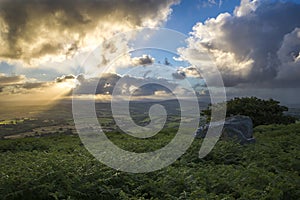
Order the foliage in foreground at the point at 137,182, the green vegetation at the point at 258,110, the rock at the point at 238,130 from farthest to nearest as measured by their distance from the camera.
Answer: the green vegetation at the point at 258,110 < the rock at the point at 238,130 < the foliage in foreground at the point at 137,182

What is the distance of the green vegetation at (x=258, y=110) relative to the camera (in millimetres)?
22891

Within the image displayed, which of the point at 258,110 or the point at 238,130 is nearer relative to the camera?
the point at 238,130

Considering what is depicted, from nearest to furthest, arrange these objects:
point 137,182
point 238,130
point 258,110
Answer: point 137,182, point 238,130, point 258,110

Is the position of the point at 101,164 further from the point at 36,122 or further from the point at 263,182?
the point at 36,122

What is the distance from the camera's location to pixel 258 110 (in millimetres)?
23297

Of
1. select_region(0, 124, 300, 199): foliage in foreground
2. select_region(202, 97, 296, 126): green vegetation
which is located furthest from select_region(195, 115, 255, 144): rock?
select_region(202, 97, 296, 126): green vegetation

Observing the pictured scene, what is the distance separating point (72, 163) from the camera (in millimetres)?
8359

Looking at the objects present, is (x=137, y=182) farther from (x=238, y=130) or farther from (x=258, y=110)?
(x=258, y=110)

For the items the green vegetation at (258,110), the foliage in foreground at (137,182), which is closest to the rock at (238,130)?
the foliage in foreground at (137,182)

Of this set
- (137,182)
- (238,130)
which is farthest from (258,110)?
(137,182)

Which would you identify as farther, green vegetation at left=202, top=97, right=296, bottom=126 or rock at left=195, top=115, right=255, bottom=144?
green vegetation at left=202, top=97, right=296, bottom=126

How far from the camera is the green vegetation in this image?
2289 cm

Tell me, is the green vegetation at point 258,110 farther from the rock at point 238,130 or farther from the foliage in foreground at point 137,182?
the foliage in foreground at point 137,182

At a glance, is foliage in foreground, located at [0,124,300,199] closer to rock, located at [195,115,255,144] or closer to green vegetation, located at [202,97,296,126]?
rock, located at [195,115,255,144]
